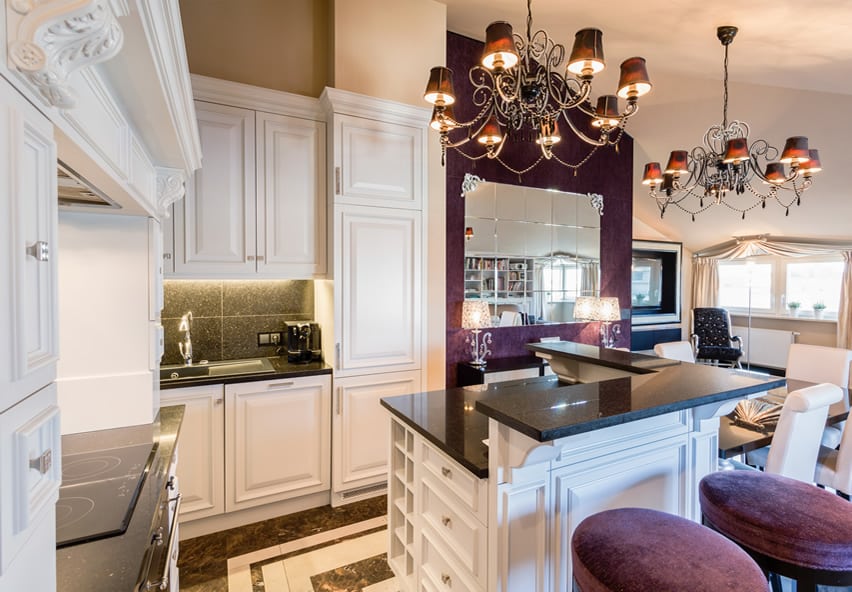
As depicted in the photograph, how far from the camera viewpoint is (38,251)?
566 mm

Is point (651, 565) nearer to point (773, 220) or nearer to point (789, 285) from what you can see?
point (773, 220)

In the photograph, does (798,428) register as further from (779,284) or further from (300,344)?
(779,284)

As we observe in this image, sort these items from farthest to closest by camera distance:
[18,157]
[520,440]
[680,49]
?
[680,49], [520,440], [18,157]

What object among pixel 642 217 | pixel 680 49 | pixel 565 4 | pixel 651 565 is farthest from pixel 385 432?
pixel 642 217

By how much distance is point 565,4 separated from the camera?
2.92 meters

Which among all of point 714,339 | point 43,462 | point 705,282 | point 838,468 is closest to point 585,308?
point 838,468

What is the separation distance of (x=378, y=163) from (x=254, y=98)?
0.85m

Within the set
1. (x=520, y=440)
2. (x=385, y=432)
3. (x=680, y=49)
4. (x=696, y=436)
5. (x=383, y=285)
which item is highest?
(x=680, y=49)

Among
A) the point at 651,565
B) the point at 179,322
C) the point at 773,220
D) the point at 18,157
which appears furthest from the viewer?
the point at 773,220

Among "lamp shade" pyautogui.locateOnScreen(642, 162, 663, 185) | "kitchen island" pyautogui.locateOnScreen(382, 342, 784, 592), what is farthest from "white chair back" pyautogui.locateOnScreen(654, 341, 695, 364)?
"kitchen island" pyautogui.locateOnScreen(382, 342, 784, 592)

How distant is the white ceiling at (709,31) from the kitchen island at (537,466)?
2367mm

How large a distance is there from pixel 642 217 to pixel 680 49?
4.13 metres

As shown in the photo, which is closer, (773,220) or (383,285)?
(383,285)

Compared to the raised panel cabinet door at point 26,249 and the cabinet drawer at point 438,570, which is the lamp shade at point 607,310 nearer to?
the cabinet drawer at point 438,570
